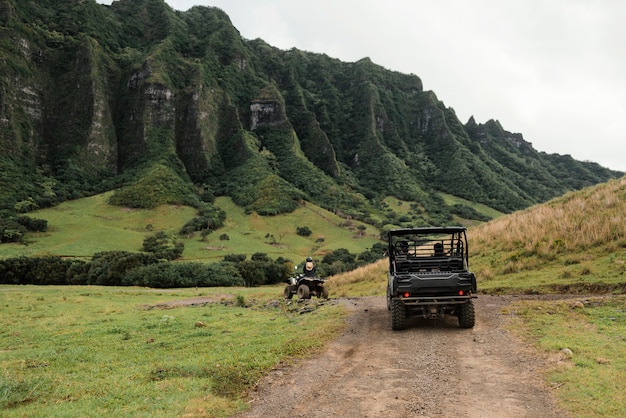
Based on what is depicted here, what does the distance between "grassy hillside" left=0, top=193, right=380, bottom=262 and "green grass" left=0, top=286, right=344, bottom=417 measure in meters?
71.2

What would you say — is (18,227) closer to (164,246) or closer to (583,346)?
(164,246)

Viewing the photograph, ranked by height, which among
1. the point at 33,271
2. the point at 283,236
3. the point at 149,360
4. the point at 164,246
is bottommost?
the point at 33,271

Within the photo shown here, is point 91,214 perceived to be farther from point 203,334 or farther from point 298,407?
point 298,407

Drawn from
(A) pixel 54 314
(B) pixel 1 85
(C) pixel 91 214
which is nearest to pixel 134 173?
(C) pixel 91 214

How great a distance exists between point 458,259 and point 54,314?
2324 cm

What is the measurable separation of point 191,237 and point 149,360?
321 ft

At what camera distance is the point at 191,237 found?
105 m

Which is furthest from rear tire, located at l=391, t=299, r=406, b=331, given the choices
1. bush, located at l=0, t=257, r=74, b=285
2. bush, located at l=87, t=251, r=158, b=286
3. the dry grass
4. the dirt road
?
bush, located at l=0, t=257, r=74, b=285

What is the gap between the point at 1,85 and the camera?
143 m

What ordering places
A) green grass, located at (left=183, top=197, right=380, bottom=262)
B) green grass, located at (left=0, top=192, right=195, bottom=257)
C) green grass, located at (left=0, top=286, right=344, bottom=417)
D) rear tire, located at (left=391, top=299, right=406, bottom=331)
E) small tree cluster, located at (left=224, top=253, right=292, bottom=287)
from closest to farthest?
green grass, located at (left=0, top=286, right=344, bottom=417) → rear tire, located at (left=391, top=299, right=406, bottom=331) → small tree cluster, located at (left=224, top=253, right=292, bottom=287) → green grass, located at (left=0, top=192, right=195, bottom=257) → green grass, located at (left=183, top=197, right=380, bottom=262)

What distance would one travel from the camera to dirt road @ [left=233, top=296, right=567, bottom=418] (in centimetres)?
715

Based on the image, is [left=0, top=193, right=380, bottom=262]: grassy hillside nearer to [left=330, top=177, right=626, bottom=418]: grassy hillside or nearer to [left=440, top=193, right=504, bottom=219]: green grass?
[left=330, top=177, right=626, bottom=418]: grassy hillside

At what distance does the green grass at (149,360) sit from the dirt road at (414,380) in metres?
0.88

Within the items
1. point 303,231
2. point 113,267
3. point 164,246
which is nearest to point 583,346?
point 113,267
